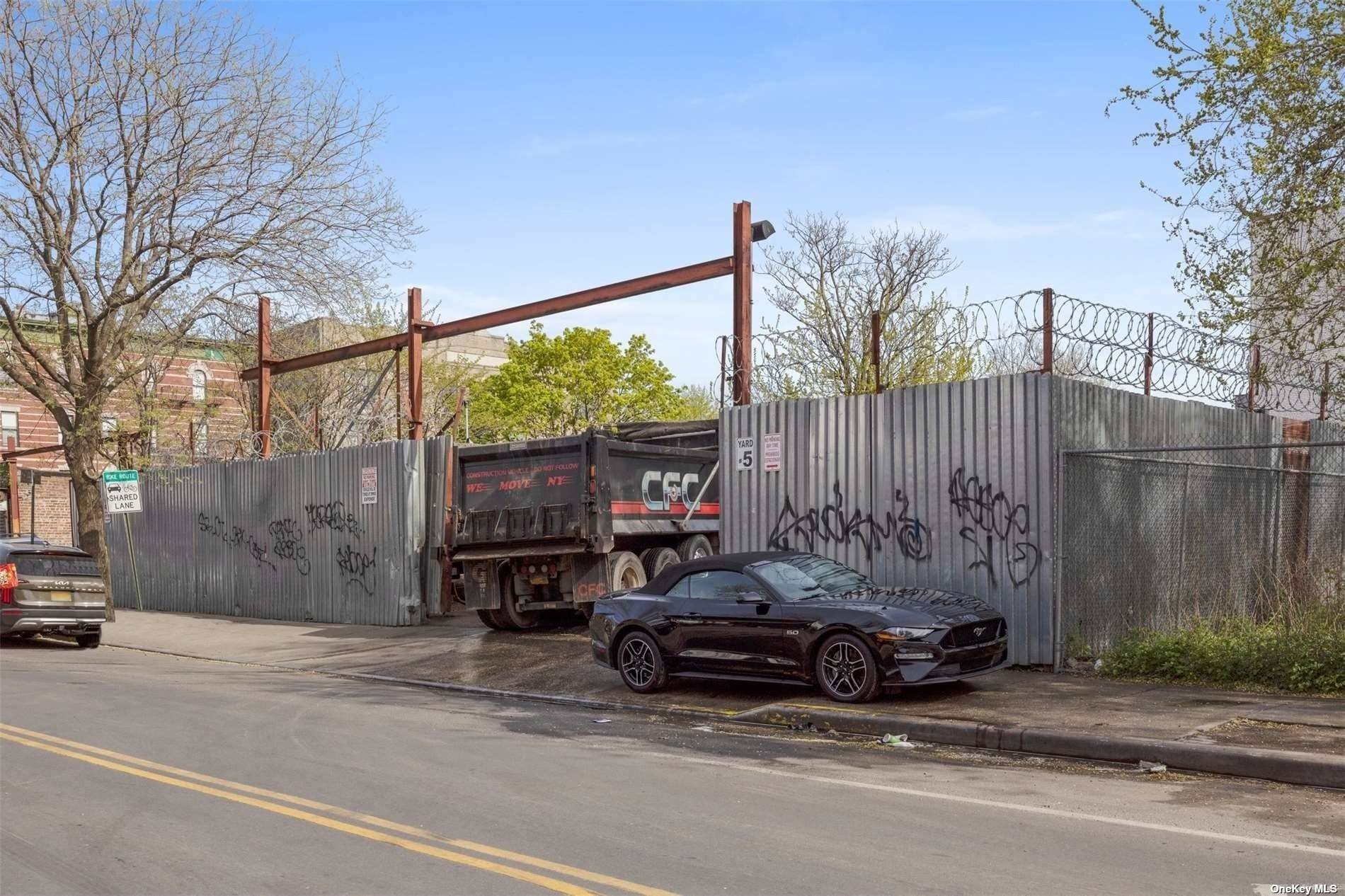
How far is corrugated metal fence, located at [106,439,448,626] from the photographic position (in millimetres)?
19688

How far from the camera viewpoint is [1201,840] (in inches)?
243

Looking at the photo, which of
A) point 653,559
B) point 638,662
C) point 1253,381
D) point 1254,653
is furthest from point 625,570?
point 1254,653

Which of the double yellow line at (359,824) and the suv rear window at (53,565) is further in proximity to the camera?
the suv rear window at (53,565)

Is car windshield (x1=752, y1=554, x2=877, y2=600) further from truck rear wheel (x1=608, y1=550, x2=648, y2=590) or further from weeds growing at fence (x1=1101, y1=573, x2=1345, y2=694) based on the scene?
truck rear wheel (x1=608, y1=550, x2=648, y2=590)

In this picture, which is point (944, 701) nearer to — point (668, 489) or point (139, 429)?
point (668, 489)

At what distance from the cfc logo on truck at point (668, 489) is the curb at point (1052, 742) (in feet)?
19.4

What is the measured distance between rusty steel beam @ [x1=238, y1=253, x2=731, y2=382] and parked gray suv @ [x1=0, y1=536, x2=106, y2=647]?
6424mm

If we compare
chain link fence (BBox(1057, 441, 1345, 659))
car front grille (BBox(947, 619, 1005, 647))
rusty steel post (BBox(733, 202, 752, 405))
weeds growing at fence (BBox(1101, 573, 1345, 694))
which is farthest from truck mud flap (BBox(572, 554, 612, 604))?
weeds growing at fence (BBox(1101, 573, 1345, 694))

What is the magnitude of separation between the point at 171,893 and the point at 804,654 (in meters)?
6.50

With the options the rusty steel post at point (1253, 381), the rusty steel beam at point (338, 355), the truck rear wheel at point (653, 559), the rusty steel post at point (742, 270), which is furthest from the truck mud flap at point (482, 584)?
the rusty steel post at point (1253, 381)

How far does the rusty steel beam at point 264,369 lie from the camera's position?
23.6m

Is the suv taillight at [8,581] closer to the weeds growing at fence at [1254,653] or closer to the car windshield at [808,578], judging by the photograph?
the car windshield at [808,578]

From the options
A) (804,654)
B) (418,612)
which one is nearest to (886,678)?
(804,654)

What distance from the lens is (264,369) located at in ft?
80.4
